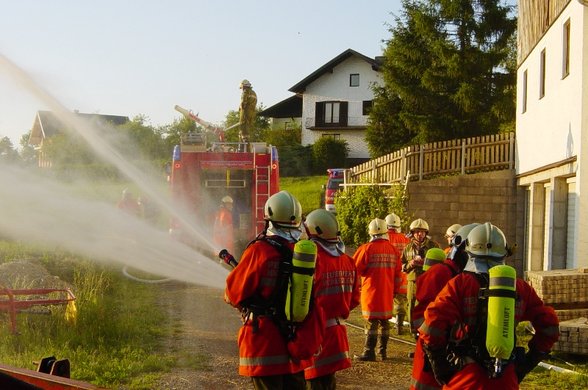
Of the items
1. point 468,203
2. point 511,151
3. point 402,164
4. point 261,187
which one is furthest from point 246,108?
point 511,151

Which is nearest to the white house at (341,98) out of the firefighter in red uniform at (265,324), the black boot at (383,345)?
the black boot at (383,345)

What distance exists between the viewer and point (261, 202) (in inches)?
634

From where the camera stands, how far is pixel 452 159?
1917 cm

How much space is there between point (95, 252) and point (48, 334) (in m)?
5.42

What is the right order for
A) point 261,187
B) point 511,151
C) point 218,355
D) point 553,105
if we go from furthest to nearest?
point 511,151
point 261,187
point 553,105
point 218,355

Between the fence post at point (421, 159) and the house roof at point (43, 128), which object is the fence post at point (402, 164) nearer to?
the fence post at point (421, 159)

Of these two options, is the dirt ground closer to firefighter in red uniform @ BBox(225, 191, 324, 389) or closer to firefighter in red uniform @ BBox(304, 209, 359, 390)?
firefighter in red uniform @ BBox(304, 209, 359, 390)

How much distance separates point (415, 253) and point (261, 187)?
6.83m

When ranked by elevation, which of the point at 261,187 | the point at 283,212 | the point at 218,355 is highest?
the point at 261,187

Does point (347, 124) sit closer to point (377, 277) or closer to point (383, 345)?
point (377, 277)

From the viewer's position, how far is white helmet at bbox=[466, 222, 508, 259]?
461 cm

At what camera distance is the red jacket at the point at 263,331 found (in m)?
5.07

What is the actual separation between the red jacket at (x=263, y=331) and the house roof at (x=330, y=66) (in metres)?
42.2

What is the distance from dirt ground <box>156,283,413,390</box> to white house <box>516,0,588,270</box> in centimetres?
399
